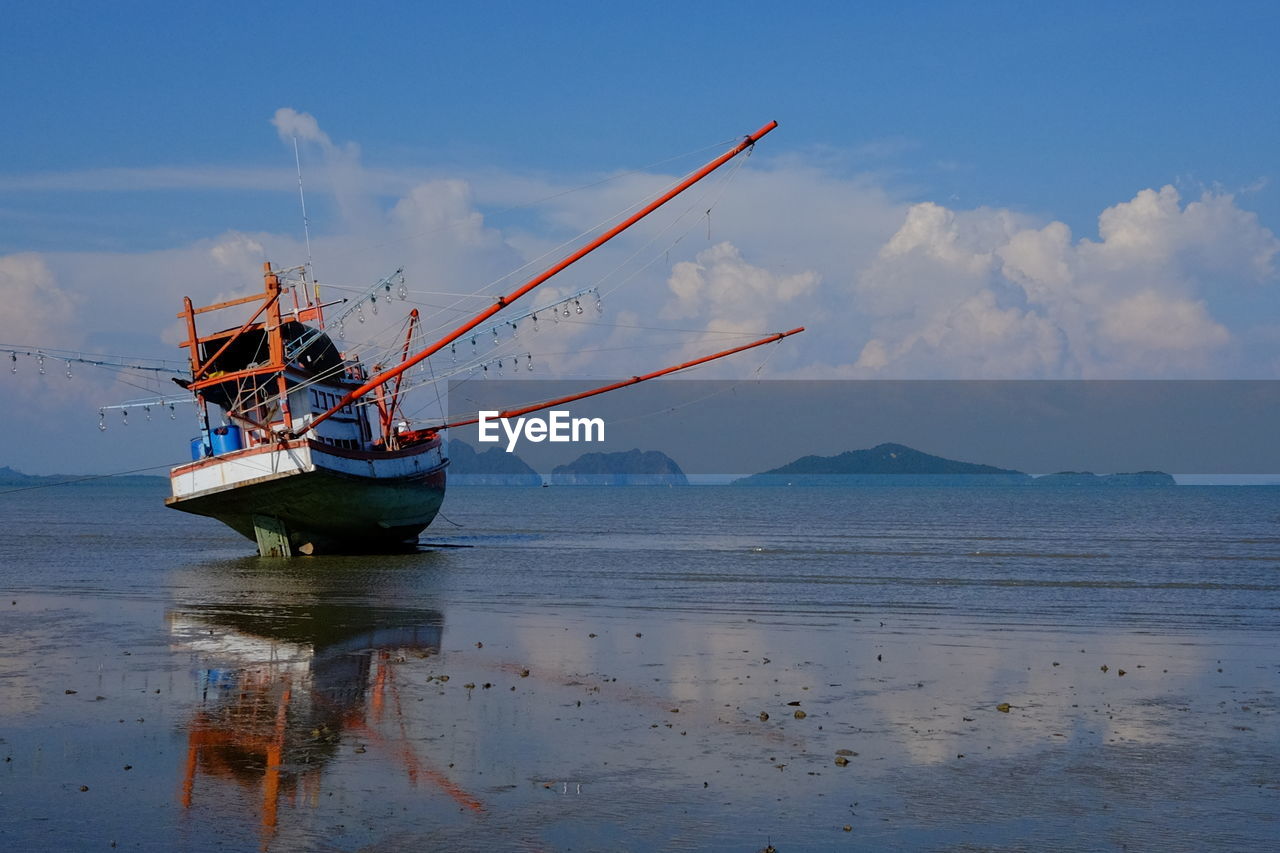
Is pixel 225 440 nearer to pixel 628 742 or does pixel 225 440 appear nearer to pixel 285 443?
pixel 285 443

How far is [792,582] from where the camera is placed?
37031 mm

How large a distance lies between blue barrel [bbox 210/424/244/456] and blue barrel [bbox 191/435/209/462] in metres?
0.44

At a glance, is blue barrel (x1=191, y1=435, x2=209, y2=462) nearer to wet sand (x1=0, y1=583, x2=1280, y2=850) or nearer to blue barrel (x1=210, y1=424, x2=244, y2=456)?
blue barrel (x1=210, y1=424, x2=244, y2=456)

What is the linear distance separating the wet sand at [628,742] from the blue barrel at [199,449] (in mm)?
21895

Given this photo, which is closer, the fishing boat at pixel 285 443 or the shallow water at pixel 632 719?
the shallow water at pixel 632 719

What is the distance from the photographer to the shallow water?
10617 millimetres

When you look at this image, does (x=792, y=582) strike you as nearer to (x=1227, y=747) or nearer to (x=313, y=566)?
(x=313, y=566)

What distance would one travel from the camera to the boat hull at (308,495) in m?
42.0

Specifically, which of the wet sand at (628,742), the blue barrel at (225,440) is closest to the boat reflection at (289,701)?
the wet sand at (628,742)

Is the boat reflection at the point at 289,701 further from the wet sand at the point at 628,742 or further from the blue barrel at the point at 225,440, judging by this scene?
the blue barrel at the point at 225,440

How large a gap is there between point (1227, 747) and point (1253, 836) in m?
3.55

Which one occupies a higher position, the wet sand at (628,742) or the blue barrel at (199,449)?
the blue barrel at (199,449)

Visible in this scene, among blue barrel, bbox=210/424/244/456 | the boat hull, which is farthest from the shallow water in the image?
blue barrel, bbox=210/424/244/456

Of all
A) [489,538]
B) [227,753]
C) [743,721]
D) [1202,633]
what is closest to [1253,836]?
[743,721]
